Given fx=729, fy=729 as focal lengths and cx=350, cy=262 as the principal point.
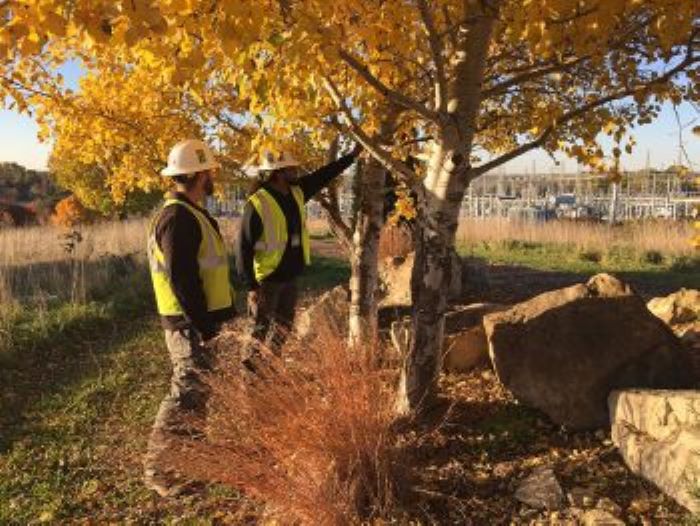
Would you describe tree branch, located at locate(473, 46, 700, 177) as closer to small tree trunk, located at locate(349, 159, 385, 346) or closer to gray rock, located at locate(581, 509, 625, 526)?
small tree trunk, located at locate(349, 159, 385, 346)

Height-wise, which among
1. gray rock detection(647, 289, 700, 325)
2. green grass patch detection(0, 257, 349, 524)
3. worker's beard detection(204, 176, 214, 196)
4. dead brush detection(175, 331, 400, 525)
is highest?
worker's beard detection(204, 176, 214, 196)

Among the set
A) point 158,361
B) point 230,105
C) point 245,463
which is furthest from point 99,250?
point 245,463

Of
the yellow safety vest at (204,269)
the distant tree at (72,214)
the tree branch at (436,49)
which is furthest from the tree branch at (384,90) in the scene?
the distant tree at (72,214)

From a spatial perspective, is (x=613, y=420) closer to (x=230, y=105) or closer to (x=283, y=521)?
(x=283, y=521)

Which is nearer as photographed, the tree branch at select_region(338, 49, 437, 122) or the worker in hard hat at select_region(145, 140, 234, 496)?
the tree branch at select_region(338, 49, 437, 122)

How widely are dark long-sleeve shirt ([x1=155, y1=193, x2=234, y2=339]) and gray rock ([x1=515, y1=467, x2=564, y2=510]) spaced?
1.90 m

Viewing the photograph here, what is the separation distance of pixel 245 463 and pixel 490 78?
3444 millimetres

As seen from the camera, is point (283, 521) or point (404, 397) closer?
point (283, 521)

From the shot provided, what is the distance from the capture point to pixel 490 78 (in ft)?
17.8

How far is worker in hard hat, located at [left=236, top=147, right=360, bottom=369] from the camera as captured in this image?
5227 millimetres

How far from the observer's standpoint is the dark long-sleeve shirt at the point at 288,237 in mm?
5227

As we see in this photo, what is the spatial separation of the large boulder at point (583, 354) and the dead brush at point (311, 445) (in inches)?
44.7

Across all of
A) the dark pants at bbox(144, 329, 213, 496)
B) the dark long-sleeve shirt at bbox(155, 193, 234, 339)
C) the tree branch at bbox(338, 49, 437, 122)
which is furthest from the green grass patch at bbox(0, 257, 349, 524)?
the tree branch at bbox(338, 49, 437, 122)

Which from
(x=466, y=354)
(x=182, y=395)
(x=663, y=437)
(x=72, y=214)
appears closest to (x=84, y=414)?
(x=182, y=395)
